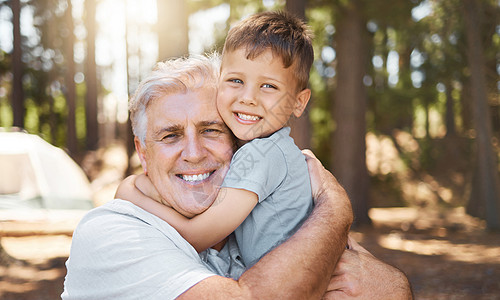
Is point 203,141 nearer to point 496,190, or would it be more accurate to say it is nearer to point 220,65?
point 220,65

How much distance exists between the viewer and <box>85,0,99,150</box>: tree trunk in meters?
22.3

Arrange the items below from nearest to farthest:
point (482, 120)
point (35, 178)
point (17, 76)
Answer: point (35, 178) < point (482, 120) < point (17, 76)

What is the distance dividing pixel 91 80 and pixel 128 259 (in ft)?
74.4

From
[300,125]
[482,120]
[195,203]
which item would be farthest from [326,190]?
[482,120]

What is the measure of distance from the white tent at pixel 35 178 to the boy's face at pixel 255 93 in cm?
827

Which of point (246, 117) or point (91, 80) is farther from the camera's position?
point (91, 80)

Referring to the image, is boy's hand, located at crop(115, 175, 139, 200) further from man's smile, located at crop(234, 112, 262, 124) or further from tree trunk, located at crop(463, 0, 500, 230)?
tree trunk, located at crop(463, 0, 500, 230)

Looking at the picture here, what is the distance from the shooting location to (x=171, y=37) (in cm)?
635

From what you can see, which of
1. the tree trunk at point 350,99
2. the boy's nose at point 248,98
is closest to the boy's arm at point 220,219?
the boy's nose at point 248,98

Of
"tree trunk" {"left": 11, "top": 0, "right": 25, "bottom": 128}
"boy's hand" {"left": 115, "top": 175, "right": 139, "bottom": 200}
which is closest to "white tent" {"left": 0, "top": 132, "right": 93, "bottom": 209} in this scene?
"boy's hand" {"left": 115, "top": 175, "right": 139, "bottom": 200}

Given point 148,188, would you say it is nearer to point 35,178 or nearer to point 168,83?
point 168,83

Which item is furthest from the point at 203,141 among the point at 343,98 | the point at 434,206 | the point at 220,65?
the point at 434,206

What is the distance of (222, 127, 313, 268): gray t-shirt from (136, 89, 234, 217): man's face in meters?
0.14

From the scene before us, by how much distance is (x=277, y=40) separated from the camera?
238 centimetres
